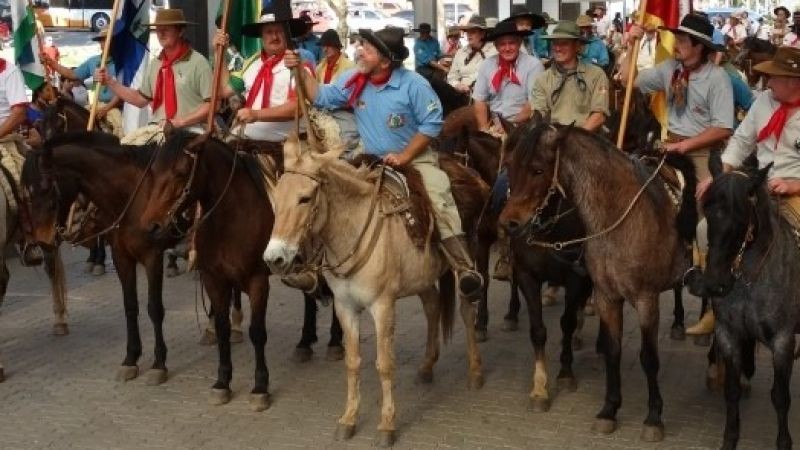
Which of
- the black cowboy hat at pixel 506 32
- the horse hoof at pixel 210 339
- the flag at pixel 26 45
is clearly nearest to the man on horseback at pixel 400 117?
the horse hoof at pixel 210 339

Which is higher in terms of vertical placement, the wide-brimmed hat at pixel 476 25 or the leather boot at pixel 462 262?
the wide-brimmed hat at pixel 476 25

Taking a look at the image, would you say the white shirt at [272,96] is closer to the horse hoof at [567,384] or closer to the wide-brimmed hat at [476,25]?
the horse hoof at [567,384]

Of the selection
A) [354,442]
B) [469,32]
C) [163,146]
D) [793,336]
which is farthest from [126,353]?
[469,32]

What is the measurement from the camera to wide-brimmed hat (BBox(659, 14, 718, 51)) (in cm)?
877

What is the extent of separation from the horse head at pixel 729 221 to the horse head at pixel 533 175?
3.60ft

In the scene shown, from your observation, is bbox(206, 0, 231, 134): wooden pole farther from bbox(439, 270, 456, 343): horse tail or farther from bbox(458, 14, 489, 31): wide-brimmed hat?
bbox(458, 14, 489, 31): wide-brimmed hat

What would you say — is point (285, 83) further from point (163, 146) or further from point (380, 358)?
point (380, 358)

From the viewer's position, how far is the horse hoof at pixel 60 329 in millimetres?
11109

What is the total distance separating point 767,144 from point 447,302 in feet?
8.95

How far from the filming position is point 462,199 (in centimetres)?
913

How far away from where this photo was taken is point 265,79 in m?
9.87

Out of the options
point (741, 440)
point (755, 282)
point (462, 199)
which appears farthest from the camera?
point (462, 199)

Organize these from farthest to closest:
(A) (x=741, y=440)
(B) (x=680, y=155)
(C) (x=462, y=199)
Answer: (C) (x=462, y=199) → (B) (x=680, y=155) → (A) (x=741, y=440)

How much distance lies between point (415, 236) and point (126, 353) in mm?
3285
